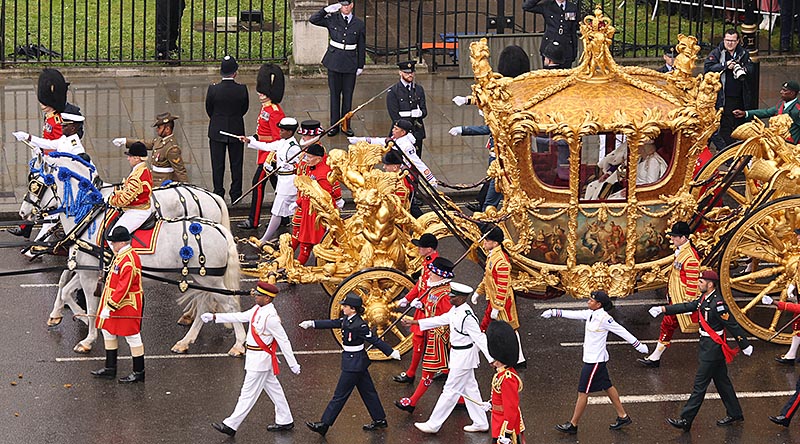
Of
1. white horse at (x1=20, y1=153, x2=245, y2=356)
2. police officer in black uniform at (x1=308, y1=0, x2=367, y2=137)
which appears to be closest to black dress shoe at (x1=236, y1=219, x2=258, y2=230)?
police officer in black uniform at (x1=308, y1=0, x2=367, y2=137)

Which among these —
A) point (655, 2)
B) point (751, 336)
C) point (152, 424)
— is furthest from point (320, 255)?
point (655, 2)

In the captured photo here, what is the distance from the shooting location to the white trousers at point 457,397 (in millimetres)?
13570

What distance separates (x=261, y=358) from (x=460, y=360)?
65.9 inches

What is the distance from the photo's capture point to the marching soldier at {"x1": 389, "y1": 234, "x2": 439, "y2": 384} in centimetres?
1421

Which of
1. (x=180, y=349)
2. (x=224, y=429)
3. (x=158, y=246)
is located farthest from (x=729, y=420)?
(x=158, y=246)

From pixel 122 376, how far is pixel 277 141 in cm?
451

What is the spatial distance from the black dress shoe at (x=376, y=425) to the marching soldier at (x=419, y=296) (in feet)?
2.94

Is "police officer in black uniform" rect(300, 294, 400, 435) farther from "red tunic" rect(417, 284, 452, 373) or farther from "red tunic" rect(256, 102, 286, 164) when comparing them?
"red tunic" rect(256, 102, 286, 164)

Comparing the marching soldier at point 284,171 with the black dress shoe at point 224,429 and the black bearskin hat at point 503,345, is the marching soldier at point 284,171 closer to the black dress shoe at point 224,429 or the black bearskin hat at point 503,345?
the black dress shoe at point 224,429

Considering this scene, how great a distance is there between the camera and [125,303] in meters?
14.4

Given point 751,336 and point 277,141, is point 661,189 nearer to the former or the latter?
point 751,336

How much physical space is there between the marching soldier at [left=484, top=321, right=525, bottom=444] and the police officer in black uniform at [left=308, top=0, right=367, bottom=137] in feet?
31.9

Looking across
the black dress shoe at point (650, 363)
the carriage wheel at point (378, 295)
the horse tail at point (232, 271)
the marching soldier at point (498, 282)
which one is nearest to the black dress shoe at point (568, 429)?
the marching soldier at point (498, 282)

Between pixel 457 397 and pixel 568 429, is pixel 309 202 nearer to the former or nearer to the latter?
pixel 457 397
